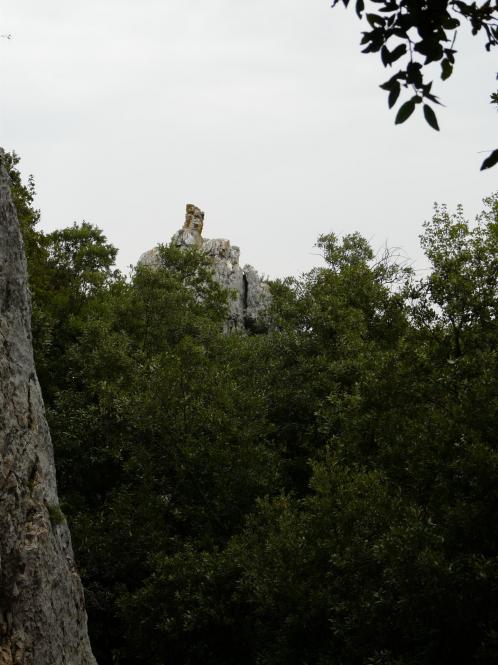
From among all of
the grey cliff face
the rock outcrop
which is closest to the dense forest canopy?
the grey cliff face

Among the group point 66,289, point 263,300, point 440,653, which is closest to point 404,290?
point 440,653

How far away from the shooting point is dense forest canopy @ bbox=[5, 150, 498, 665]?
1592 cm

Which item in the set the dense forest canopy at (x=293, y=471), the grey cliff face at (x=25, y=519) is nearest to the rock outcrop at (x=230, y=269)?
the dense forest canopy at (x=293, y=471)

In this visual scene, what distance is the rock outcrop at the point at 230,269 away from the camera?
52.2 meters

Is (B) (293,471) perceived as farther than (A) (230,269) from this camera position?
No

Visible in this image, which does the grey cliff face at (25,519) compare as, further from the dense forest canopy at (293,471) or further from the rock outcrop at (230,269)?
the rock outcrop at (230,269)

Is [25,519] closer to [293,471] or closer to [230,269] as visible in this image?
[293,471]

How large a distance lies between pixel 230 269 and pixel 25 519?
41209mm

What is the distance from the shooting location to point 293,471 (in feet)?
88.0

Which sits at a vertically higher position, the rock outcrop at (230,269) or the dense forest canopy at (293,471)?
the rock outcrop at (230,269)

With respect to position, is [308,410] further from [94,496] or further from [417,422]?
[417,422]

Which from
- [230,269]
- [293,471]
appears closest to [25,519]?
→ [293,471]

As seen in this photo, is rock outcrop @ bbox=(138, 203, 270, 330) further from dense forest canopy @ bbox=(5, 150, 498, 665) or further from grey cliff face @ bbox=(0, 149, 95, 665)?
grey cliff face @ bbox=(0, 149, 95, 665)

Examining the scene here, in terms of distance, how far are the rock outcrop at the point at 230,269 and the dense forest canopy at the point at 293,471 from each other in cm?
1837
